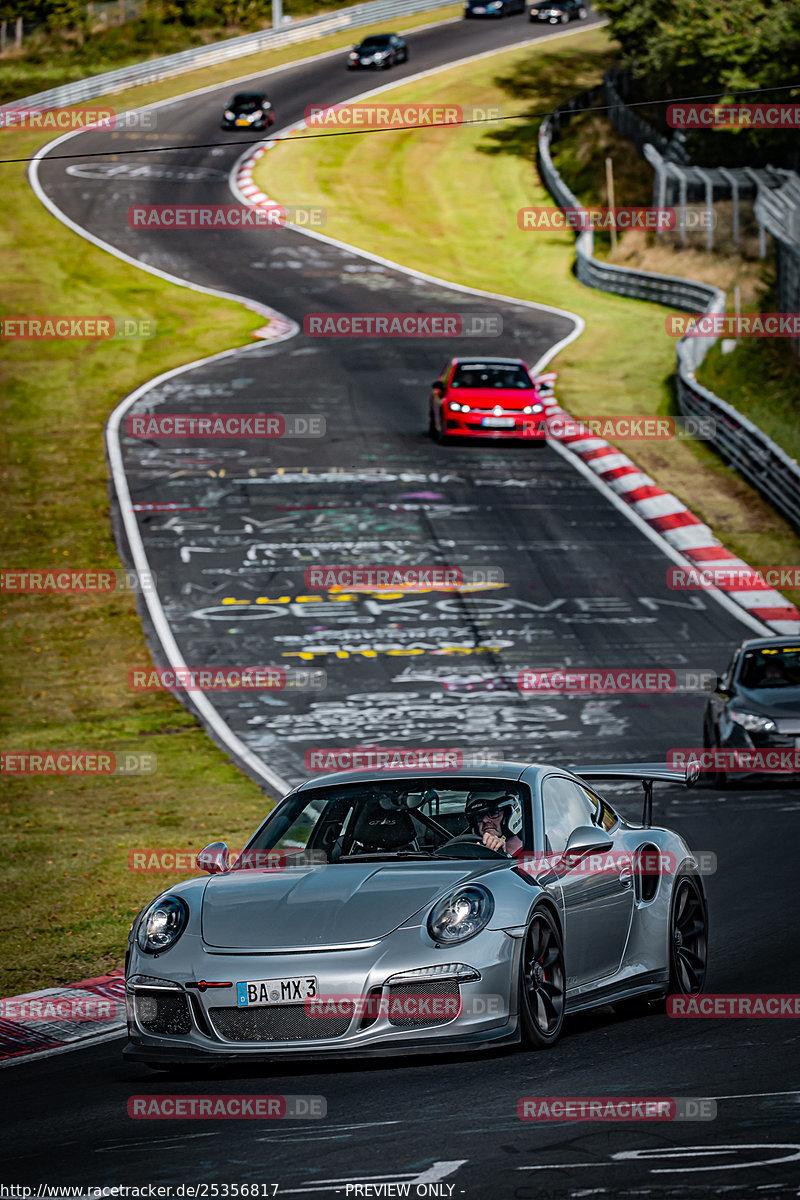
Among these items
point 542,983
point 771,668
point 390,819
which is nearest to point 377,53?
point 771,668

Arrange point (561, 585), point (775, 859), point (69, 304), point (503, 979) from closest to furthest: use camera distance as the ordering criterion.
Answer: point (503, 979)
point (775, 859)
point (561, 585)
point (69, 304)

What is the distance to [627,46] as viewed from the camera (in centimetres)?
6041

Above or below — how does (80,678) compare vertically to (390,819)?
below

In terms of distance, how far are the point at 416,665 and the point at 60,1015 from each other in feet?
38.9

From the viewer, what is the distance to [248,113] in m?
61.9

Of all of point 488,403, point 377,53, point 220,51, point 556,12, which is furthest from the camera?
point 556,12

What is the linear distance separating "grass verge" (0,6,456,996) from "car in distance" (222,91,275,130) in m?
17.2

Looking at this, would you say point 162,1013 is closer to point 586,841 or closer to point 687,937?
point 586,841

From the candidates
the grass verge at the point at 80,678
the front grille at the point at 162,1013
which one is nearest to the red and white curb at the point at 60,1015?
the grass verge at the point at 80,678

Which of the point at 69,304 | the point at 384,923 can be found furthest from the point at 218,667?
the point at 69,304

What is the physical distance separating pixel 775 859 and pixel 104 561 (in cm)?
1428

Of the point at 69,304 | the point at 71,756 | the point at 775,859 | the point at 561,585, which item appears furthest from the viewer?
the point at 69,304

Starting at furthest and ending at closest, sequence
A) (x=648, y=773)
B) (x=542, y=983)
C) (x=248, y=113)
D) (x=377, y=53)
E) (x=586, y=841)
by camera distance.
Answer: (x=377, y=53)
(x=248, y=113)
(x=648, y=773)
(x=586, y=841)
(x=542, y=983)

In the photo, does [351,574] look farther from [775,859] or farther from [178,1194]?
[178,1194]
